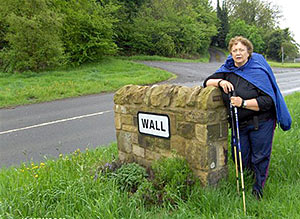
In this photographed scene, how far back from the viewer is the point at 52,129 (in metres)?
6.97

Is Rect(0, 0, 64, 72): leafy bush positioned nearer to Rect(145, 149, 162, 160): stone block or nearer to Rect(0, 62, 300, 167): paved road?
Rect(0, 62, 300, 167): paved road

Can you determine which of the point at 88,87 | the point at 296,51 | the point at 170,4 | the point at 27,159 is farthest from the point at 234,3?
the point at 27,159

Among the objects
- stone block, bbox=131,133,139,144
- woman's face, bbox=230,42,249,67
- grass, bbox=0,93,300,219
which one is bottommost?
grass, bbox=0,93,300,219

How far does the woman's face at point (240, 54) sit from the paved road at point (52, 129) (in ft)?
9.99

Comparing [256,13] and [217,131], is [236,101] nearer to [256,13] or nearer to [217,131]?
[217,131]

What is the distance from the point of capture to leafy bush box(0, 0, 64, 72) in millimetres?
16078

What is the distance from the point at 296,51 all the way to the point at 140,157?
5536 centimetres

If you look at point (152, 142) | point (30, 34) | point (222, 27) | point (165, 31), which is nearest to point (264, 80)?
point (152, 142)

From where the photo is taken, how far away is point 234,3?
219 ft

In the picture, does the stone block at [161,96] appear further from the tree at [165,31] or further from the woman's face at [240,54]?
the tree at [165,31]

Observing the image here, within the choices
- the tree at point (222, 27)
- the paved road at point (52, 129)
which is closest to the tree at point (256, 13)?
the tree at point (222, 27)

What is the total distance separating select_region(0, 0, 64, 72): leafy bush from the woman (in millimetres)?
15457

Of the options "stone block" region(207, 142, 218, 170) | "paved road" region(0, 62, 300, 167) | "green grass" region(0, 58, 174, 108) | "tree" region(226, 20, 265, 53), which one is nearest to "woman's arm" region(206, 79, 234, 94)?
"stone block" region(207, 142, 218, 170)

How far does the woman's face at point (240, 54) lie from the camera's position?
121 inches
